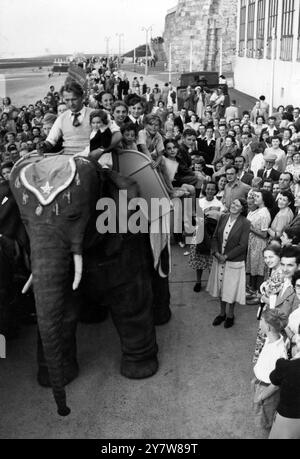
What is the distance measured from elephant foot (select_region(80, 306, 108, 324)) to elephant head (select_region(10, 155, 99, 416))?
102 inches

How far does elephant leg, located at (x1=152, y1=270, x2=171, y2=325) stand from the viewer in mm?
7109

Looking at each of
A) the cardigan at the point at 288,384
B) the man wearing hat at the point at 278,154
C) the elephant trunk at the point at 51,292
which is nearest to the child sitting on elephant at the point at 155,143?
the elephant trunk at the point at 51,292

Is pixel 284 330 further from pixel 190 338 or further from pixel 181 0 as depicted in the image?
A: pixel 181 0

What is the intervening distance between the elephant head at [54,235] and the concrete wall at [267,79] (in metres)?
20.1

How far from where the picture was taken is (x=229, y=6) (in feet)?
178

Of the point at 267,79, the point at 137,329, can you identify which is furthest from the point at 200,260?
the point at 267,79

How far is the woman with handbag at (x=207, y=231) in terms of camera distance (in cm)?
773

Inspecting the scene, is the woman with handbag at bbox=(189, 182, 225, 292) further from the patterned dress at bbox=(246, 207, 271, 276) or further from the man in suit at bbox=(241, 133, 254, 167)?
the man in suit at bbox=(241, 133, 254, 167)

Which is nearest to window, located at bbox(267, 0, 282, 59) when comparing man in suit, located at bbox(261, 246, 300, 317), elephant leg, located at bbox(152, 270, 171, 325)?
elephant leg, located at bbox(152, 270, 171, 325)

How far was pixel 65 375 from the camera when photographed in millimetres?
5883

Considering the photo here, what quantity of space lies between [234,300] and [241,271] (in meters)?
0.35

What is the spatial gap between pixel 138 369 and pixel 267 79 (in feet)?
87.7

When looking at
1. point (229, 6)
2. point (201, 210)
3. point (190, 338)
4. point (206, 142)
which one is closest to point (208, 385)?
point (190, 338)

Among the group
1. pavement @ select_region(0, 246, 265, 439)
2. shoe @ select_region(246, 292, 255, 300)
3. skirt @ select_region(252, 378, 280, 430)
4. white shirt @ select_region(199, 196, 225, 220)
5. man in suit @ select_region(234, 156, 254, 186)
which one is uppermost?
man in suit @ select_region(234, 156, 254, 186)
